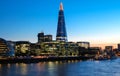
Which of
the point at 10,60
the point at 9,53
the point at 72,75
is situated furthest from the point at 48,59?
the point at 72,75

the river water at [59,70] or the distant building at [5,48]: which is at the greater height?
the distant building at [5,48]

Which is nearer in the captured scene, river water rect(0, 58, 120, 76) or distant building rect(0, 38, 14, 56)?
river water rect(0, 58, 120, 76)

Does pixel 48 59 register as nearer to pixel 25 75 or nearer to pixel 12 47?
pixel 12 47

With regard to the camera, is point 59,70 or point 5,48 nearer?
point 59,70

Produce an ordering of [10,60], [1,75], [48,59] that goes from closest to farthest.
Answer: [1,75]
[10,60]
[48,59]

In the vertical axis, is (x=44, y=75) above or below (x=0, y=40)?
below

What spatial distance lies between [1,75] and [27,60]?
90.8 metres

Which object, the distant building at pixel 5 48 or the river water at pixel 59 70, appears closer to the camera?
the river water at pixel 59 70

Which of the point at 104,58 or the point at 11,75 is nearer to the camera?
the point at 11,75

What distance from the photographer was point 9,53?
185750 mm

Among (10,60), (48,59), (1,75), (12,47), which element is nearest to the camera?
(1,75)

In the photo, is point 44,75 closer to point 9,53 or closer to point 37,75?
point 37,75

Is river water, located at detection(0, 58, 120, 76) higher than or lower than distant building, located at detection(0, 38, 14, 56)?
lower

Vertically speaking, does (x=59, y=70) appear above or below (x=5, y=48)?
below
